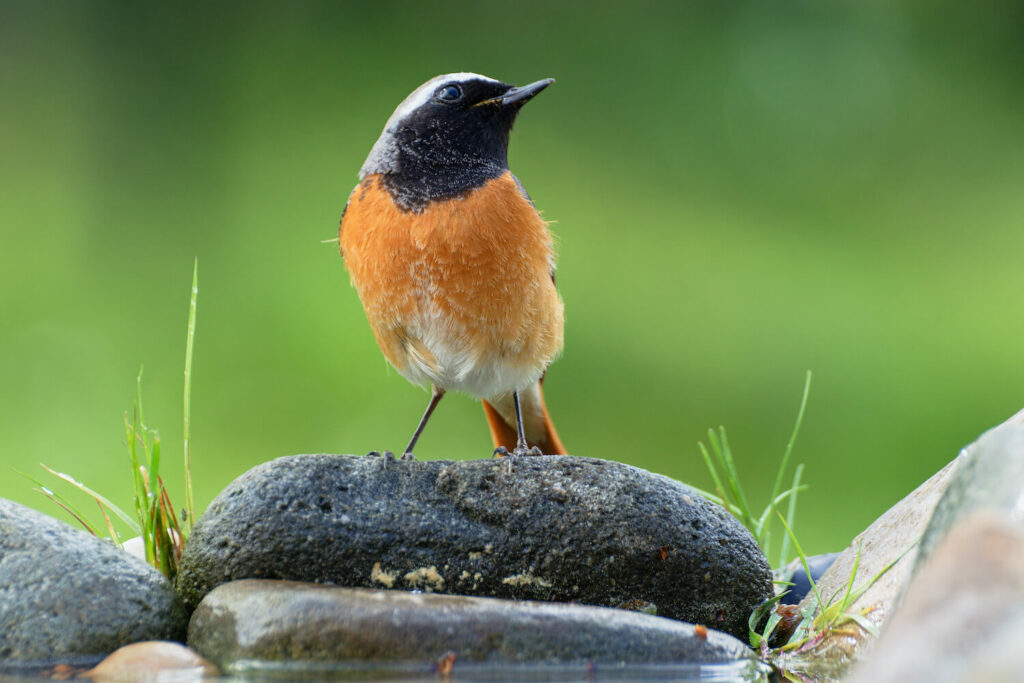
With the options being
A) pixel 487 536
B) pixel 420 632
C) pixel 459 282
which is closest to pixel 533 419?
pixel 459 282

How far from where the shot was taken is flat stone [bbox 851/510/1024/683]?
1368 mm

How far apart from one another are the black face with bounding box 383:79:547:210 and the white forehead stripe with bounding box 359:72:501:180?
0.07ft

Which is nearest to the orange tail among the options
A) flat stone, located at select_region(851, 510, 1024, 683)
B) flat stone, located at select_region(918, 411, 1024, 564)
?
flat stone, located at select_region(918, 411, 1024, 564)

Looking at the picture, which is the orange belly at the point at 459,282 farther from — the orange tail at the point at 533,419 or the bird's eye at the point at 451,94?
the orange tail at the point at 533,419

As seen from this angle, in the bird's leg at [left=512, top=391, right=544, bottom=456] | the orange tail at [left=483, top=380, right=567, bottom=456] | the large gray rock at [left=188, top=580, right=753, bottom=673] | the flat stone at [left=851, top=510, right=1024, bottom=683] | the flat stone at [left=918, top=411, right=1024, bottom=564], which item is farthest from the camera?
the orange tail at [left=483, top=380, right=567, bottom=456]

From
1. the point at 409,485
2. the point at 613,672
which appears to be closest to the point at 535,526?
the point at 409,485

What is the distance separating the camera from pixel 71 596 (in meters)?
2.46

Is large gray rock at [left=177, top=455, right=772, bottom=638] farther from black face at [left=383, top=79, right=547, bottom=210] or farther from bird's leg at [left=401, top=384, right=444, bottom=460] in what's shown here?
black face at [left=383, top=79, right=547, bottom=210]

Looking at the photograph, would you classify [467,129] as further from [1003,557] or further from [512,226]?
[1003,557]

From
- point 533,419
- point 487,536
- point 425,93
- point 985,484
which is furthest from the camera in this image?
point 533,419

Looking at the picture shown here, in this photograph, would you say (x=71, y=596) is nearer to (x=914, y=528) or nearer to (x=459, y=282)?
(x=459, y=282)

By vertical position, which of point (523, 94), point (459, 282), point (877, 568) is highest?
point (523, 94)

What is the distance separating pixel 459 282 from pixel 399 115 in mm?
832

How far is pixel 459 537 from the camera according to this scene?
270cm
